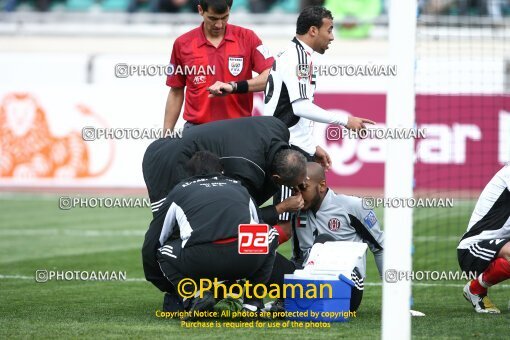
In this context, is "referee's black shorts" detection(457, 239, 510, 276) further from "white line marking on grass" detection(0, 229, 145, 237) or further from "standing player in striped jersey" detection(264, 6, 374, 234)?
"white line marking on grass" detection(0, 229, 145, 237)

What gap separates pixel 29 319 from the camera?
729 cm

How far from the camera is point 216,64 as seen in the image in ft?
28.1

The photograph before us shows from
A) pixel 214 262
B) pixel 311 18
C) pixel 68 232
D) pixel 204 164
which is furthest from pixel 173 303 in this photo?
pixel 68 232

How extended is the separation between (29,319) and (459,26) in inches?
642

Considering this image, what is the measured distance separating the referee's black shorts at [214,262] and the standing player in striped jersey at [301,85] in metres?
0.97

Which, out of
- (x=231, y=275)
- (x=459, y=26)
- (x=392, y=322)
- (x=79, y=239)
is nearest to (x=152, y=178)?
(x=231, y=275)

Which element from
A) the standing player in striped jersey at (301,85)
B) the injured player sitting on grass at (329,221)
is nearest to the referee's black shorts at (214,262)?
the injured player sitting on grass at (329,221)

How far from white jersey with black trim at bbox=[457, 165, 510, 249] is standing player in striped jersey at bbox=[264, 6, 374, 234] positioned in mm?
1150

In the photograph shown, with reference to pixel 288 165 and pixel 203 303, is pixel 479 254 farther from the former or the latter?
pixel 203 303

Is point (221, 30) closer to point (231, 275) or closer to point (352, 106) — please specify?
point (231, 275)

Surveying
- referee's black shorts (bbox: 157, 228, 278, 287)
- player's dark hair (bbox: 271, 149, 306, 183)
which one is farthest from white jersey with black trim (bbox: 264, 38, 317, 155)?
referee's black shorts (bbox: 157, 228, 278, 287)

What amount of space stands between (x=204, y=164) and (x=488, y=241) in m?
2.37

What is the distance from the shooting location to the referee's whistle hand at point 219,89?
783 cm

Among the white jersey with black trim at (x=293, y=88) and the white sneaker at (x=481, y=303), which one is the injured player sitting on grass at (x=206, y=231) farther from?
the white sneaker at (x=481, y=303)
